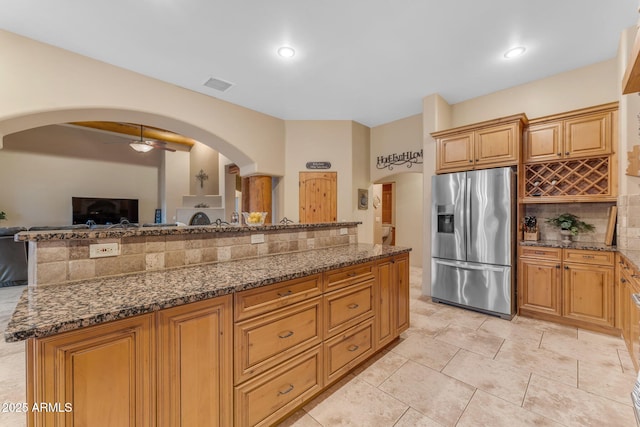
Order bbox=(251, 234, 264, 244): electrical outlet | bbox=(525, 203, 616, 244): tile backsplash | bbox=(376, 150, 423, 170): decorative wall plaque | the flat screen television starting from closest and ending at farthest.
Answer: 1. bbox=(251, 234, 264, 244): electrical outlet
2. bbox=(525, 203, 616, 244): tile backsplash
3. bbox=(376, 150, 423, 170): decorative wall plaque
4. the flat screen television

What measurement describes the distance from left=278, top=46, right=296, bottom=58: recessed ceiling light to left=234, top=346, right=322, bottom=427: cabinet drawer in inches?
118

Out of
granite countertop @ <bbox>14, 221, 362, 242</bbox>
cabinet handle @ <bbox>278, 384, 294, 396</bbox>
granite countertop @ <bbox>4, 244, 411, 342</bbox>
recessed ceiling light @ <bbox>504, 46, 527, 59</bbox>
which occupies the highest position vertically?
recessed ceiling light @ <bbox>504, 46, 527, 59</bbox>

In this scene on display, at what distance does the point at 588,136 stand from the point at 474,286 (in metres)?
2.14

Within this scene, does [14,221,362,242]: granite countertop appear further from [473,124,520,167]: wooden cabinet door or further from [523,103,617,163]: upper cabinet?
[523,103,617,163]: upper cabinet

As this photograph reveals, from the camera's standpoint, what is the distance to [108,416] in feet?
3.42

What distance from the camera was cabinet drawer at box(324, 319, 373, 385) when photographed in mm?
1912

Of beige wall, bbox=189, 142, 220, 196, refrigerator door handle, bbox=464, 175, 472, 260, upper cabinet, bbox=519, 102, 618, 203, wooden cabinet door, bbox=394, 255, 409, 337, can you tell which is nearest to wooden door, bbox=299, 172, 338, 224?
refrigerator door handle, bbox=464, 175, 472, 260

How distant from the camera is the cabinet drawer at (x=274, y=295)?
1.43 meters

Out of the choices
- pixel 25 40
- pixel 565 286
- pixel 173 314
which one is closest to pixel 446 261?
pixel 565 286

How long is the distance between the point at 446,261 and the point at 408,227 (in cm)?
270

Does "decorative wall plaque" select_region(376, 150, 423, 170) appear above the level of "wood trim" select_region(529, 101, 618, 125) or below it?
below

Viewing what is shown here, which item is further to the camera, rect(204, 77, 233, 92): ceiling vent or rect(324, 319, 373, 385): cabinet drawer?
rect(204, 77, 233, 92): ceiling vent

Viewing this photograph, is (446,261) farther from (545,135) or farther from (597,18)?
(597,18)

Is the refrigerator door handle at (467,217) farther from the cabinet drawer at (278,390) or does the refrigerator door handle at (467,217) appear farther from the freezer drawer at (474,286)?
the cabinet drawer at (278,390)
